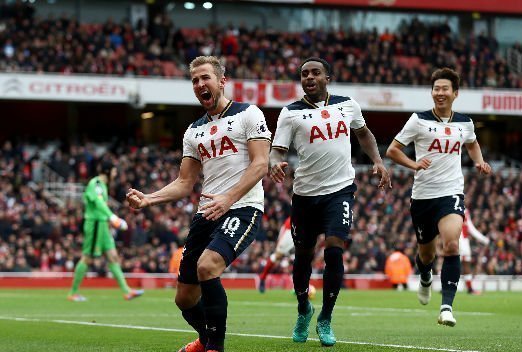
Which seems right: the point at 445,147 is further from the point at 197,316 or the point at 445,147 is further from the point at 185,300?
the point at 185,300

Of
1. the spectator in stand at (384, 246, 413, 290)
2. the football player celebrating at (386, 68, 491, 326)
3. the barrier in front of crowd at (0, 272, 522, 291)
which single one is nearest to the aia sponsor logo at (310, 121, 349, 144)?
the football player celebrating at (386, 68, 491, 326)

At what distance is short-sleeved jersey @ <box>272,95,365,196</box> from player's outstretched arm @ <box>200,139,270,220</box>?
194cm

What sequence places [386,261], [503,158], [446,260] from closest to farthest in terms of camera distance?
Answer: [446,260], [386,261], [503,158]

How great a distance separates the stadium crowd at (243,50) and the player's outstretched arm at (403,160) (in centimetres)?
2815

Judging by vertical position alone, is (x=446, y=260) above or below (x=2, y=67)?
below

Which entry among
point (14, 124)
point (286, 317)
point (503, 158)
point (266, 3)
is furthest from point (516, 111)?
point (286, 317)

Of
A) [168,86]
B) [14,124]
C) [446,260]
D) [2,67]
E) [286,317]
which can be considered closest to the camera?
[446,260]

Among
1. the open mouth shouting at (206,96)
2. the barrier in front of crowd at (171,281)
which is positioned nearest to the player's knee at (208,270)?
the open mouth shouting at (206,96)

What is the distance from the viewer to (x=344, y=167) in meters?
10.5

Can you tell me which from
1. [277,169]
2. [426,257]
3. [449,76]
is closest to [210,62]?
[277,169]

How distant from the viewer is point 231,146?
28.6 ft

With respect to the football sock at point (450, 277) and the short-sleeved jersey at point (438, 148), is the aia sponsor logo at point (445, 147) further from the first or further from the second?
the football sock at point (450, 277)

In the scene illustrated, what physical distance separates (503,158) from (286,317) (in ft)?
116

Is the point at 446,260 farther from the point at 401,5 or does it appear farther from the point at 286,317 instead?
the point at 401,5
